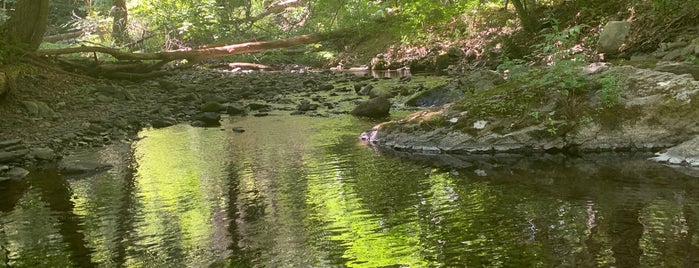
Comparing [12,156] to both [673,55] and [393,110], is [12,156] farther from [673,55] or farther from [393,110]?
[673,55]

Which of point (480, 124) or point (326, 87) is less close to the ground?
point (326, 87)

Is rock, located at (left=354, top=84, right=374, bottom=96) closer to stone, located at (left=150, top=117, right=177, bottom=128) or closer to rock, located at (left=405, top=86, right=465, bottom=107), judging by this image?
rock, located at (left=405, top=86, right=465, bottom=107)

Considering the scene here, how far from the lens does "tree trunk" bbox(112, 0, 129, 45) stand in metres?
21.4

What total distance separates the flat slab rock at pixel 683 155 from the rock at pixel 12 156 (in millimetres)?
8297

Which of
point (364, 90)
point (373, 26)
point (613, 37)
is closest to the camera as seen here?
point (613, 37)

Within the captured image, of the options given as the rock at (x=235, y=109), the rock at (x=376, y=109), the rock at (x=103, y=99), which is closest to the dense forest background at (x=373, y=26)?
the rock at (x=103, y=99)

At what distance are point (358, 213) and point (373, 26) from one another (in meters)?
20.4

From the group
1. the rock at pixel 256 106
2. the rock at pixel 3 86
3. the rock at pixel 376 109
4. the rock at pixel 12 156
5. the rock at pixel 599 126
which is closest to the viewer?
the rock at pixel 599 126

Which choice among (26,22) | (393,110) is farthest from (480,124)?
(26,22)

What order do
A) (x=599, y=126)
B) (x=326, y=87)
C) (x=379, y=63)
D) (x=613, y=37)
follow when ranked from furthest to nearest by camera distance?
(x=379, y=63) < (x=326, y=87) < (x=613, y=37) < (x=599, y=126)

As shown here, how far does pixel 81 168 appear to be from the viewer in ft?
25.9

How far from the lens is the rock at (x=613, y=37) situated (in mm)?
14508

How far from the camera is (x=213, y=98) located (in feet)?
51.3

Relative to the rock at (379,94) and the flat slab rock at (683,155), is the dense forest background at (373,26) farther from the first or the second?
the flat slab rock at (683,155)
